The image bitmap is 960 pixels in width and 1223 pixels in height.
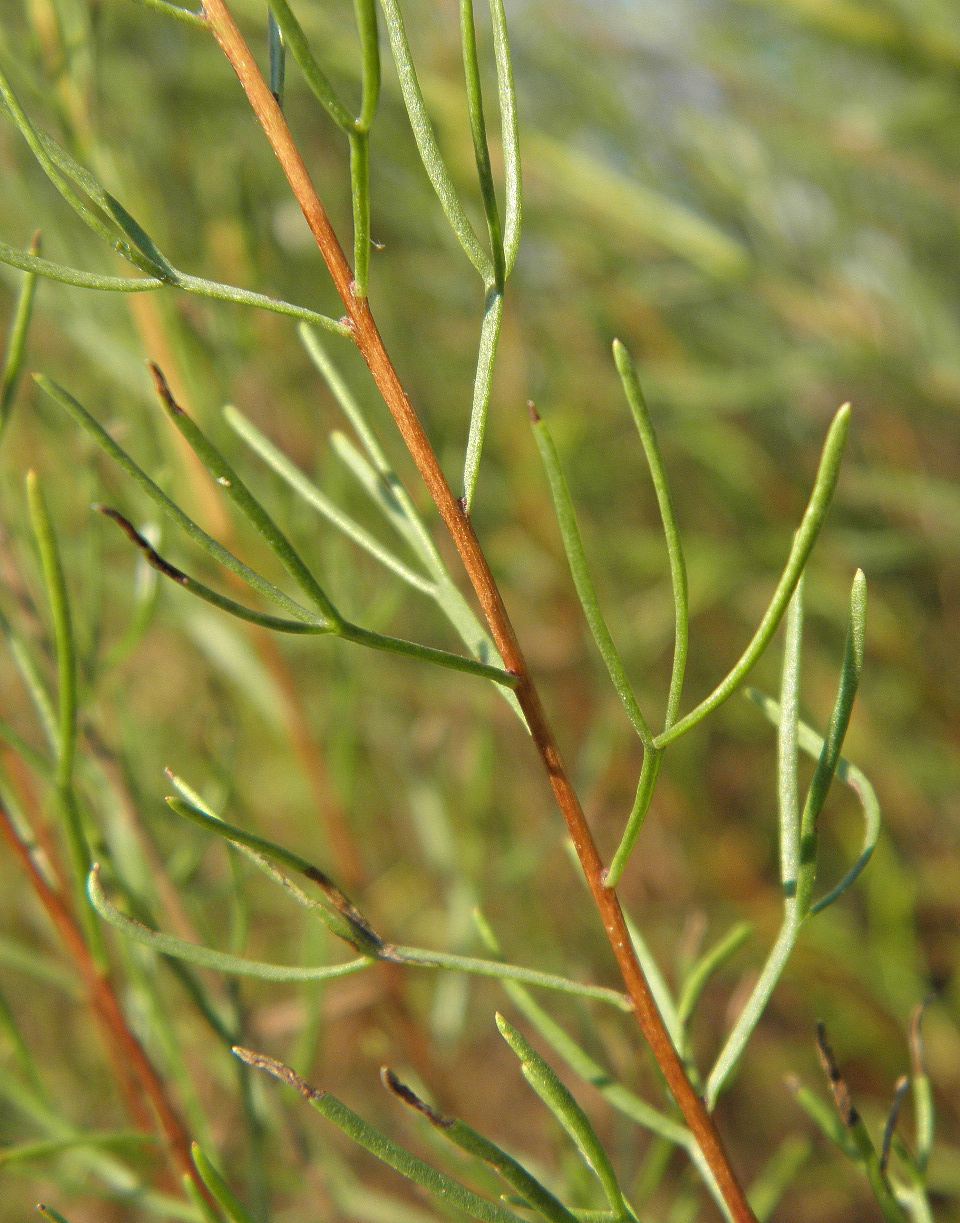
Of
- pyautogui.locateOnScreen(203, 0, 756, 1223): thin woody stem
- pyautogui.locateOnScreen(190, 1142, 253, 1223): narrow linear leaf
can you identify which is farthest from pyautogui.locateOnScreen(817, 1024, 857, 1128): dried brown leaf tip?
pyautogui.locateOnScreen(190, 1142, 253, 1223): narrow linear leaf

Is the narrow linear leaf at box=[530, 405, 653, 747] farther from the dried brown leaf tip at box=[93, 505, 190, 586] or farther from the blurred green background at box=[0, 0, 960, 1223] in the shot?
the blurred green background at box=[0, 0, 960, 1223]

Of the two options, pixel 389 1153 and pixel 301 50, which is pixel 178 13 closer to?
pixel 301 50

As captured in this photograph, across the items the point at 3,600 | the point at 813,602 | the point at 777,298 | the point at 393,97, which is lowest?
the point at 813,602

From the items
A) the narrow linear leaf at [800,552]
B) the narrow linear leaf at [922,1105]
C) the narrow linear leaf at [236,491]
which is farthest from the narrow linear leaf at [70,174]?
the narrow linear leaf at [922,1105]

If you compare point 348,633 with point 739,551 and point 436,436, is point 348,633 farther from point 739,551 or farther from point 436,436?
point 739,551

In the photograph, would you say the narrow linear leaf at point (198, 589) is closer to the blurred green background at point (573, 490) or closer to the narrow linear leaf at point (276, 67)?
the narrow linear leaf at point (276, 67)

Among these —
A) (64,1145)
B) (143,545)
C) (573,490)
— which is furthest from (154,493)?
(573,490)

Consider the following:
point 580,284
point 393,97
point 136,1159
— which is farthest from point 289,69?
point 136,1159

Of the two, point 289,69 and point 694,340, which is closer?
point 289,69
